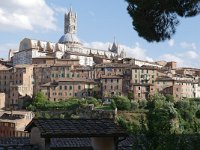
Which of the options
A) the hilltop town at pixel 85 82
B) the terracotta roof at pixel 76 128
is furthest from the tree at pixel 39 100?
the terracotta roof at pixel 76 128

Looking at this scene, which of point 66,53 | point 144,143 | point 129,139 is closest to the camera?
point 144,143

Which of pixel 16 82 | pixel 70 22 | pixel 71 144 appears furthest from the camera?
pixel 70 22

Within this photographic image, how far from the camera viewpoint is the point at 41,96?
73.9 meters

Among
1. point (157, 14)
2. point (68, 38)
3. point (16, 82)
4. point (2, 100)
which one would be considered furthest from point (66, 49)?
point (157, 14)

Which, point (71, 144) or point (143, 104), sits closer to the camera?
point (71, 144)

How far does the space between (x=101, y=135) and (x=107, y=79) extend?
63460 mm

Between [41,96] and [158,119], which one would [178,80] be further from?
[158,119]

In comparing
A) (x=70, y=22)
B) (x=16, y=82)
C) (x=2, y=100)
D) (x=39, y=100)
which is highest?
(x=70, y=22)

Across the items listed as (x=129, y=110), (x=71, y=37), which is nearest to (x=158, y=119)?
(x=129, y=110)

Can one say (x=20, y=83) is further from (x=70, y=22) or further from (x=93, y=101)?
(x=70, y=22)

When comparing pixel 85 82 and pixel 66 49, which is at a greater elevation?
pixel 66 49

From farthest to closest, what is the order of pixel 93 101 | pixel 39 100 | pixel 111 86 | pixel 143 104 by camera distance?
pixel 111 86
pixel 39 100
pixel 93 101
pixel 143 104

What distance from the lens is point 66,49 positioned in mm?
109188

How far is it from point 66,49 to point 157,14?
97463 millimetres
